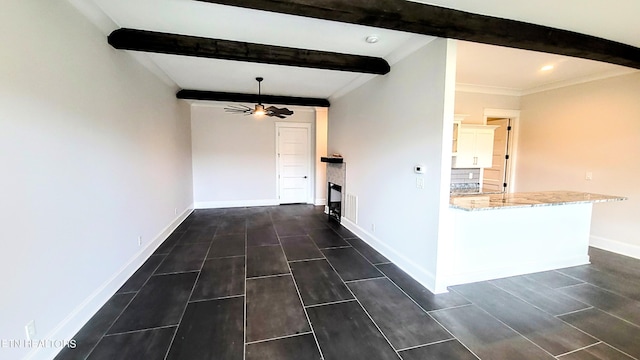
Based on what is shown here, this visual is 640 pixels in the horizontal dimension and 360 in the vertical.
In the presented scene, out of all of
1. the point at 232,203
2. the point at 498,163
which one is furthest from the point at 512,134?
the point at 232,203

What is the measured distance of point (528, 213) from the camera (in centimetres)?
318

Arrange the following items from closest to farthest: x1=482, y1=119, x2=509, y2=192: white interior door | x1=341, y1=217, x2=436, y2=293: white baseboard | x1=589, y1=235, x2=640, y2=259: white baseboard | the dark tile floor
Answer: the dark tile floor
x1=341, y1=217, x2=436, y2=293: white baseboard
x1=589, y1=235, x2=640, y2=259: white baseboard
x1=482, y1=119, x2=509, y2=192: white interior door

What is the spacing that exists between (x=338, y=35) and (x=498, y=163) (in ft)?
15.4

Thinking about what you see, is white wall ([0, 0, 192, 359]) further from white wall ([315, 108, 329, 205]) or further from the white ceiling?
white wall ([315, 108, 329, 205])

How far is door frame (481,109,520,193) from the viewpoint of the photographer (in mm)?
5109

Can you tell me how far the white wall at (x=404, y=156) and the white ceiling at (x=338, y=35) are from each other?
366 mm

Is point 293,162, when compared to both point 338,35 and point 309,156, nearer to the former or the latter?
point 309,156

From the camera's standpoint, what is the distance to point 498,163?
5.65 meters

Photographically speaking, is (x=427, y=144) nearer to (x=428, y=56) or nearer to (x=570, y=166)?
(x=428, y=56)

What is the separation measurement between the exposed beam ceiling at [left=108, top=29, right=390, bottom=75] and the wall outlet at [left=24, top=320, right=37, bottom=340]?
251 cm

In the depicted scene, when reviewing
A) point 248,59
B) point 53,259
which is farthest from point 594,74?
point 53,259

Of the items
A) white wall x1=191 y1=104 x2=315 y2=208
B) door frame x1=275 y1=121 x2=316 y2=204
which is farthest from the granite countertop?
white wall x1=191 y1=104 x2=315 y2=208

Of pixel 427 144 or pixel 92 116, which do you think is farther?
pixel 427 144

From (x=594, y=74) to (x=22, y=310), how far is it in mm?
6961
